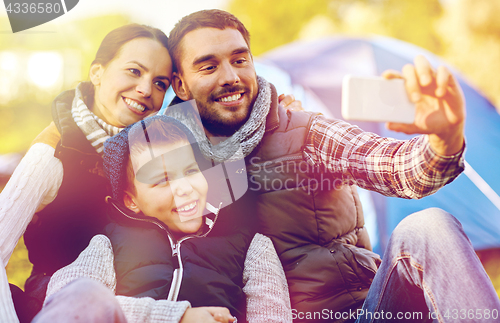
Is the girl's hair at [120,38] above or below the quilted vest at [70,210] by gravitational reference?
above

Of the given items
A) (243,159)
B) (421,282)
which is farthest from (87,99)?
(421,282)

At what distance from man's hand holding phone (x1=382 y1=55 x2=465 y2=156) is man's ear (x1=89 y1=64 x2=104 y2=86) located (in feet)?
3.64

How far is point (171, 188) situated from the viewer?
1182mm

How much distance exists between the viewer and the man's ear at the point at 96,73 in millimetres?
1483

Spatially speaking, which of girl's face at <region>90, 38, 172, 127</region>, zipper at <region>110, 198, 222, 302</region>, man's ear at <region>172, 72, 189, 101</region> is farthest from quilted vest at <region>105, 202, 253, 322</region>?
man's ear at <region>172, 72, 189, 101</region>

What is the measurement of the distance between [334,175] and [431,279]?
Result: 0.49 meters

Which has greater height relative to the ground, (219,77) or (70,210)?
(219,77)

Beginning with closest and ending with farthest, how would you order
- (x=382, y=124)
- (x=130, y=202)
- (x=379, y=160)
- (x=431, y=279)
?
(x=431, y=279), (x=379, y=160), (x=130, y=202), (x=382, y=124)

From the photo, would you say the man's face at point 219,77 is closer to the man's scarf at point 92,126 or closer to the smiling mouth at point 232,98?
the smiling mouth at point 232,98

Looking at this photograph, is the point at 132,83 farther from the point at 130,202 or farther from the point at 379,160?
the point at 379,160

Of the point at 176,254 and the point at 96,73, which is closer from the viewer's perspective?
the point at 176,254

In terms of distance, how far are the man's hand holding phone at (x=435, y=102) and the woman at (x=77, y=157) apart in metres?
0.92

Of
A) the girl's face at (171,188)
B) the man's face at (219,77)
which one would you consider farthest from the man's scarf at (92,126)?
the man's face at (219,77)

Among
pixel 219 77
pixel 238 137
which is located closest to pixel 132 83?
pixel 219 77
